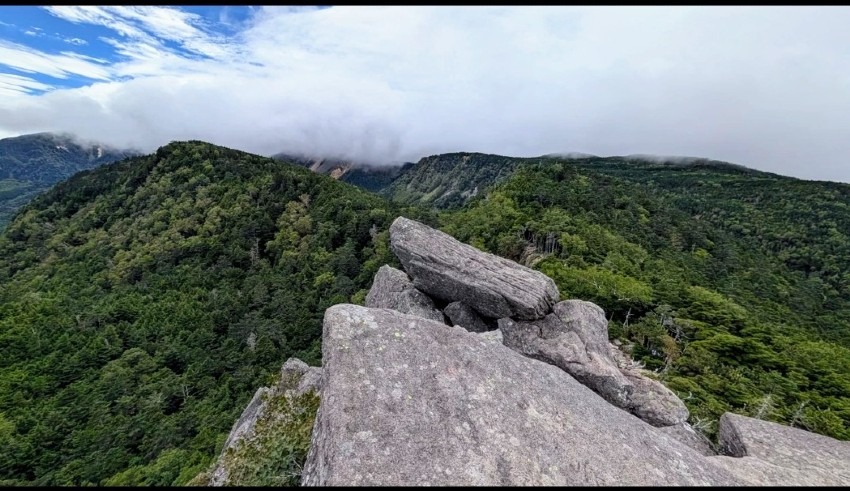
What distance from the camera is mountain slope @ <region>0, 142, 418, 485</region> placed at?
6419cm

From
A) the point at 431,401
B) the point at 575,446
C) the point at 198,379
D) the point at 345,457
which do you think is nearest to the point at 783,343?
the point at 575,446

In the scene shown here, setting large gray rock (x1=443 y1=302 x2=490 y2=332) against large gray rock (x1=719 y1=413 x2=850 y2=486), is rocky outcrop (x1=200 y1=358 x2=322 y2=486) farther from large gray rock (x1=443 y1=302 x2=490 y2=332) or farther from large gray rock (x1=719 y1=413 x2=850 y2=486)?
large gray rock (x1=719 y1=413 x2=850 y2=486)

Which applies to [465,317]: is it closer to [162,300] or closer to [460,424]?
[460,424]

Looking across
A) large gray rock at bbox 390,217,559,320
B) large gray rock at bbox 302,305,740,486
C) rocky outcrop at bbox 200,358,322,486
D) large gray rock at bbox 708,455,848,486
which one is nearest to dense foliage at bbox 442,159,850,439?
large gray rock at bbox 708,455,848,486

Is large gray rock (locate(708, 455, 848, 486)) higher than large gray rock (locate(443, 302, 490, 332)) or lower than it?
higher

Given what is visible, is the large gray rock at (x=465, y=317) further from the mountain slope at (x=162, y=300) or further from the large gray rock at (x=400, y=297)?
the mountain slope at (x=162, y=300)

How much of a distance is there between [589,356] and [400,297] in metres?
10.4

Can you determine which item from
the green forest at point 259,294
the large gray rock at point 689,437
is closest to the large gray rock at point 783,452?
the large gray rock at point 689,437

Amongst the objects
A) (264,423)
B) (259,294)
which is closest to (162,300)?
(259,294)

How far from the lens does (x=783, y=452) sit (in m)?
12.1

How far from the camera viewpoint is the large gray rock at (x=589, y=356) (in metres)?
15.2

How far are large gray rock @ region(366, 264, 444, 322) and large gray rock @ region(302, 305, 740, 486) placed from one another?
343 inches

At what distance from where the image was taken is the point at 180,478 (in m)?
41.8

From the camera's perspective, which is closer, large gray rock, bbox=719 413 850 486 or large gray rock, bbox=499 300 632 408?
large gray rock, bbox=719 413 850 486
